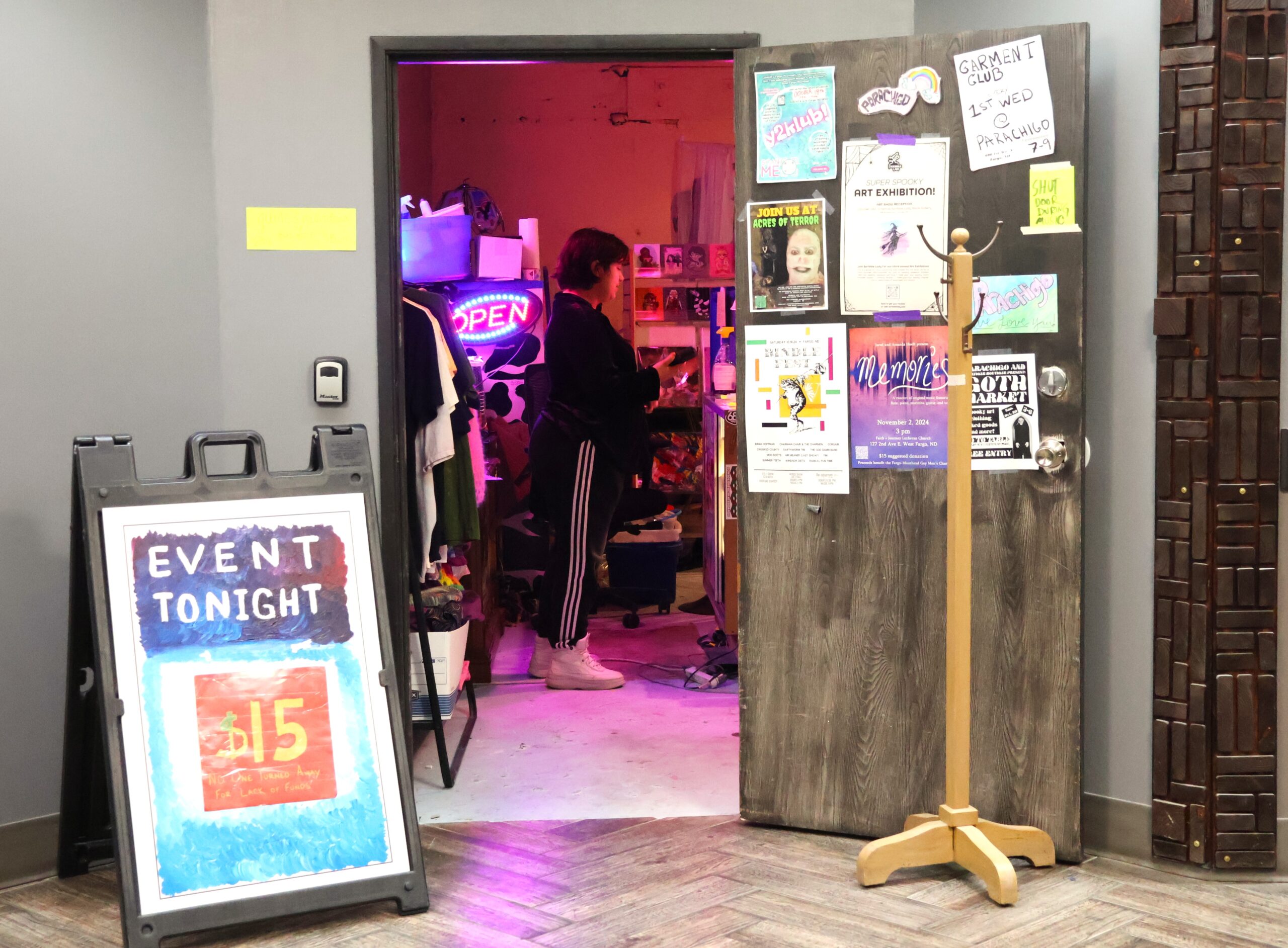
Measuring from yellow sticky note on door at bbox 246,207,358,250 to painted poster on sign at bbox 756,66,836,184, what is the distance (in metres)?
1.08

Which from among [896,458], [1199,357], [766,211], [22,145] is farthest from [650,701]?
[22,145]

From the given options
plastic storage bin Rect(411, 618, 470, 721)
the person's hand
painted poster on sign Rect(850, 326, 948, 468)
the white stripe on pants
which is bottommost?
plastic storage bin Rect(411, 618, 470, 721)

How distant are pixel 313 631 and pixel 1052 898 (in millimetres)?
1712

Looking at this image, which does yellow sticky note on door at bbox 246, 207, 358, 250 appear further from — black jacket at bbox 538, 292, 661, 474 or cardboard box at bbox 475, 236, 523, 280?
cardboard box at bbox 475, 236, 523, 280

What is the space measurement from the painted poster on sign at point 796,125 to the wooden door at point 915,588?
0.02 metres

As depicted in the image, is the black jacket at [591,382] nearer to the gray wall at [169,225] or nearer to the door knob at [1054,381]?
the gray wall at [169,225]

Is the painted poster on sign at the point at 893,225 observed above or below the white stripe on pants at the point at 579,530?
above

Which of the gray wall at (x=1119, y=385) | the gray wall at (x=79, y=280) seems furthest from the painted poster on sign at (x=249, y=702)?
the gray wall at (x=1119, y=385)

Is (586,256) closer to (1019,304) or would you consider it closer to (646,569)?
(646,569)

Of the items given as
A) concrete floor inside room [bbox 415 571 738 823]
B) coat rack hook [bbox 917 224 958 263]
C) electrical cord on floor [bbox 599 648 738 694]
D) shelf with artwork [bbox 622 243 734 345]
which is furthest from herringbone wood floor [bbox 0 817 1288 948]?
shelf with artwork [bbox 622 243 734 345]

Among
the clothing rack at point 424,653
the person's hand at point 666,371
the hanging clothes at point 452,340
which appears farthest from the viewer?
the person's hand at point 666,371

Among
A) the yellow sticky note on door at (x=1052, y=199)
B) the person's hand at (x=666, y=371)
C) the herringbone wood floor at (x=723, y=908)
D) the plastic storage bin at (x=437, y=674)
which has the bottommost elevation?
the herringbone wood floor at (x=723, y=908)

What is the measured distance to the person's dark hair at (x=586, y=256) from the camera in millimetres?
4453

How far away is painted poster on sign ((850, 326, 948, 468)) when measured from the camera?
2852 millimetres
